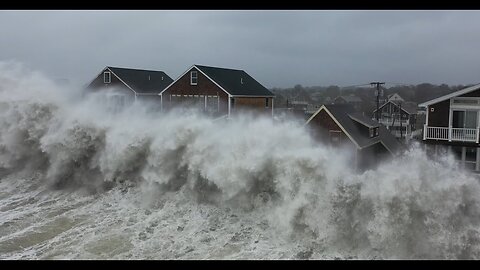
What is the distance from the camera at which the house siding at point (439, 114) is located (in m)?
17.2

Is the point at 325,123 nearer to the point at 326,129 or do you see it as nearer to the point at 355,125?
the point at 326,129

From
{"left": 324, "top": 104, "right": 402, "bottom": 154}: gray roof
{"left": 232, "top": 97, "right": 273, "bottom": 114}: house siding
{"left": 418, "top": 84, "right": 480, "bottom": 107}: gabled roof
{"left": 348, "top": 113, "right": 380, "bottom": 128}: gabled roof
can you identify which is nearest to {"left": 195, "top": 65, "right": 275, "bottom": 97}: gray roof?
{"left": 232, "top": 97, "right": 273, "bottom": 114}: house siding

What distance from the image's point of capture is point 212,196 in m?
9.30

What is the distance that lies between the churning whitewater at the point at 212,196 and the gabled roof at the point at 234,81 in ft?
44.4

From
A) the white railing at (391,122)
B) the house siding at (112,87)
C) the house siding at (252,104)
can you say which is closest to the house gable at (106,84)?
the house siding at (112,87)

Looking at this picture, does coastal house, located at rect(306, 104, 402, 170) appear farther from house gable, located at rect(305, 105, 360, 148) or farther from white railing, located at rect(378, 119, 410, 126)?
white railing, located at rect(378, 119, 410, 126)

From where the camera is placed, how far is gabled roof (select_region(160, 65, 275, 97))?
26.2 metres

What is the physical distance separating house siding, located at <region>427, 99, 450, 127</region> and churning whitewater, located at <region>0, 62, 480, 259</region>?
30.5ft

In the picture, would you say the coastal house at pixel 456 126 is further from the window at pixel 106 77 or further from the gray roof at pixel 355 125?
the window at pixel 106 77

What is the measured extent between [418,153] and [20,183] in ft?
34.6

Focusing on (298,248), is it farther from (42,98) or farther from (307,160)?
(42,98)

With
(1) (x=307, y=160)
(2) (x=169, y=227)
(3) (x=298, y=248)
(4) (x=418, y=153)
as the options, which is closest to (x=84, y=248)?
(2) (x=169, y=227)

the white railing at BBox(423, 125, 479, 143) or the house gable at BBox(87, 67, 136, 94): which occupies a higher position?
the house gable at BBox(87, 67, 136, 94)

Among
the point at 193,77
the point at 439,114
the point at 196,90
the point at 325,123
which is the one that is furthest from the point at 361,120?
the point at 193,77
